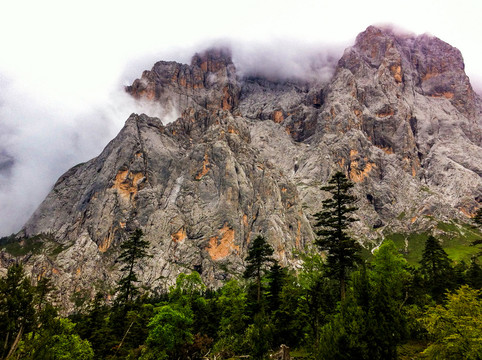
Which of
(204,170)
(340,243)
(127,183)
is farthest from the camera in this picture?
(204,170)

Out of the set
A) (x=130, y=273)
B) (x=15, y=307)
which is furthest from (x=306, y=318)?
(x=15, y=307)

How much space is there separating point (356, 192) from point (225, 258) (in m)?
103

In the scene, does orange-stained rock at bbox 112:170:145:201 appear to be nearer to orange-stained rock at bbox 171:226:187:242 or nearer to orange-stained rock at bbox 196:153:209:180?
orange-stained rock at bbox 196:153:209:180

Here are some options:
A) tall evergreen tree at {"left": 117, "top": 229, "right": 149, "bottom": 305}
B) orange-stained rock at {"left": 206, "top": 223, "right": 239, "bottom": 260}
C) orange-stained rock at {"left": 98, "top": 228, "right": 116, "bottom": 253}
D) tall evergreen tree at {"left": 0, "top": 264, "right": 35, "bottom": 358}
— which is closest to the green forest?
tall evergreen tree at {"left": 0, "top": 264, "right": 35, "bottom": 358}

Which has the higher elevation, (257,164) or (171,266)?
(257,164)

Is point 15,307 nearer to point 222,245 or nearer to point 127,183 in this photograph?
point 222,245

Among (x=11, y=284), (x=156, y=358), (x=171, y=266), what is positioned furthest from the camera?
(x=171, y=266)

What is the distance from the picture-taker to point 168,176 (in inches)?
7190

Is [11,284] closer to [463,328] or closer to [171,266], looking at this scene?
[463,328]

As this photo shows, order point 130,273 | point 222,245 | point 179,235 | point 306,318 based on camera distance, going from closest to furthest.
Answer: point 306,318, point 130,273, point 222,245, point 179,235

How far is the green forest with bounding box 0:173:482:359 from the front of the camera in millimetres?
15359

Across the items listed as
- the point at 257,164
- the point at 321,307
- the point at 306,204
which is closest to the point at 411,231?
the point at 306,204

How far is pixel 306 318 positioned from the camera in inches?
1294

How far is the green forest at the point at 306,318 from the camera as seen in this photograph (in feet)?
50.4
